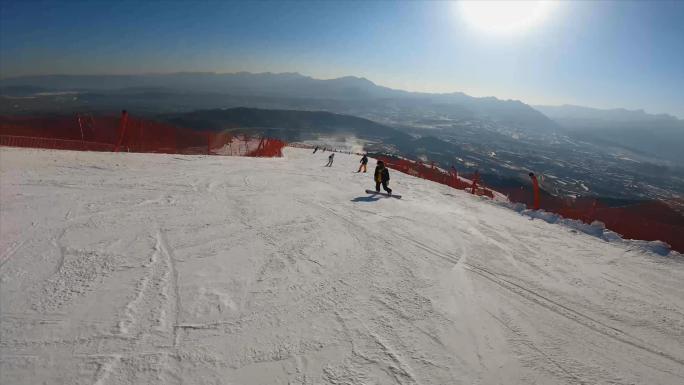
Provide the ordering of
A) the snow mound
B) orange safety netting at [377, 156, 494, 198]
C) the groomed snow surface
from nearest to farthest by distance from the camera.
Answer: the groomed snow surface
the snow mound
orange safety netting at [377, 156, 494, 198]

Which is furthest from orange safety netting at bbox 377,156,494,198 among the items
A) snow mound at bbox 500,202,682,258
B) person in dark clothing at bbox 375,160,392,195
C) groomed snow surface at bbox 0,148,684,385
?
groomed snow surface at bbox 0,148,684,385

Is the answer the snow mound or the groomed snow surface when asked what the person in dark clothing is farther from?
the snow mound

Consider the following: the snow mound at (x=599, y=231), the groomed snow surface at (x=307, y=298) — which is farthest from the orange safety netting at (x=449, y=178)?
the groomed snow surface at (x=307, y=298)

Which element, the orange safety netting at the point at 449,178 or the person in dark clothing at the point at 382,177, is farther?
the orange safety netting at the point at 449,178

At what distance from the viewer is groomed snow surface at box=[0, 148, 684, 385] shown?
12.1ft

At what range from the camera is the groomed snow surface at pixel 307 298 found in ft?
12.1

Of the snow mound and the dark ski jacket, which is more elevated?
the dark ski jacket

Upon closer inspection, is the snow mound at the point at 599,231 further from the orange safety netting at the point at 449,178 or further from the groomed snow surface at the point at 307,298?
the orange safety netting at the point at 449,178

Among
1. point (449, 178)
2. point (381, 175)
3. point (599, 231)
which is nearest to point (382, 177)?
point (381, 175)

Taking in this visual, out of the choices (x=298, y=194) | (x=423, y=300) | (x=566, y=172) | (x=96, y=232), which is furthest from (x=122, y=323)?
(x=566, y=172)

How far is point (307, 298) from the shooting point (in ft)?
16.1

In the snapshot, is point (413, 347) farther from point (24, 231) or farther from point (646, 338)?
point (24, 231)

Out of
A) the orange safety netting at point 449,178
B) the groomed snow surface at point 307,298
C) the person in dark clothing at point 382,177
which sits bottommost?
the orange safety netting at point 449,178

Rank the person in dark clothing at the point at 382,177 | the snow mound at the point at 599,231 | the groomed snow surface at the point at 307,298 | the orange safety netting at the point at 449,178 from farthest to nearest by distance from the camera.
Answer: the orange safety netting at the point at 449,178, the person in dark clothing at the point at 382,177, the snow mound at the point at 599,231, the groomed snow surface at the point at 307,298
